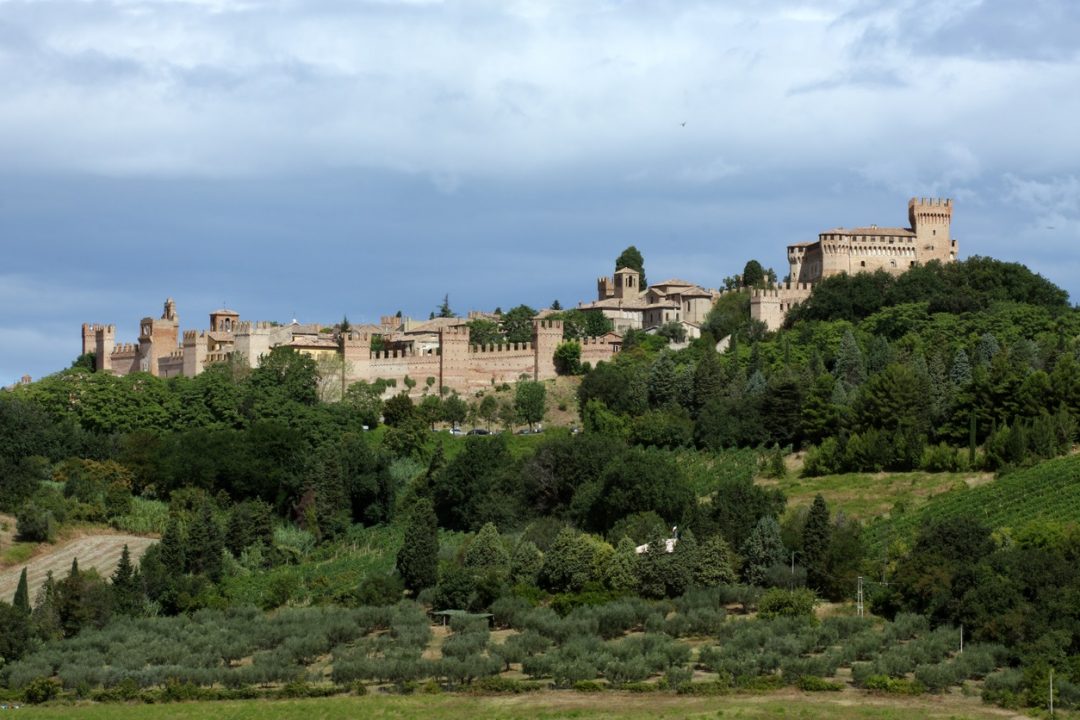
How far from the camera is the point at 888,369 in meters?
65.9

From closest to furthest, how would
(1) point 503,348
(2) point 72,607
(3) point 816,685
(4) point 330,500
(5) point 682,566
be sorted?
(3) point 816,685
(5) point 682,566
(2) point 72,607
(4) point 330,500
(1) point 503,348

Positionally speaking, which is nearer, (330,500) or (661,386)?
(330,500)

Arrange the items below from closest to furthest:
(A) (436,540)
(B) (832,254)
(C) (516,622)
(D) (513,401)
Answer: (C) (516,622) < (A) (436,540) < (D) (513,401) < (B) (832,254)

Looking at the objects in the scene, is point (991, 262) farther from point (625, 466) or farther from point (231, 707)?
point (231, 707)

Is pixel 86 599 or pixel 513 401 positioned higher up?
pixel 513 401

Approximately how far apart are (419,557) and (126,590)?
755 centimetres

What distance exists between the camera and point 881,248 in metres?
97.5

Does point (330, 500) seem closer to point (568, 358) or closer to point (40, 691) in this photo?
point (40, 691)

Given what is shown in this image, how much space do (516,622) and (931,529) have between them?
32.8ft

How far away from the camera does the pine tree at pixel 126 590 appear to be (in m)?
52.8

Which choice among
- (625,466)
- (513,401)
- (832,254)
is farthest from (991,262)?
(625,466)

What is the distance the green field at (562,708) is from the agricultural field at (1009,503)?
12.0 meters

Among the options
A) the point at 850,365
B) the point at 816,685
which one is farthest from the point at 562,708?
the point at 850,365

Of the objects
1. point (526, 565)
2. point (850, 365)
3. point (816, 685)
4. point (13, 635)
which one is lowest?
point (816, 685)
